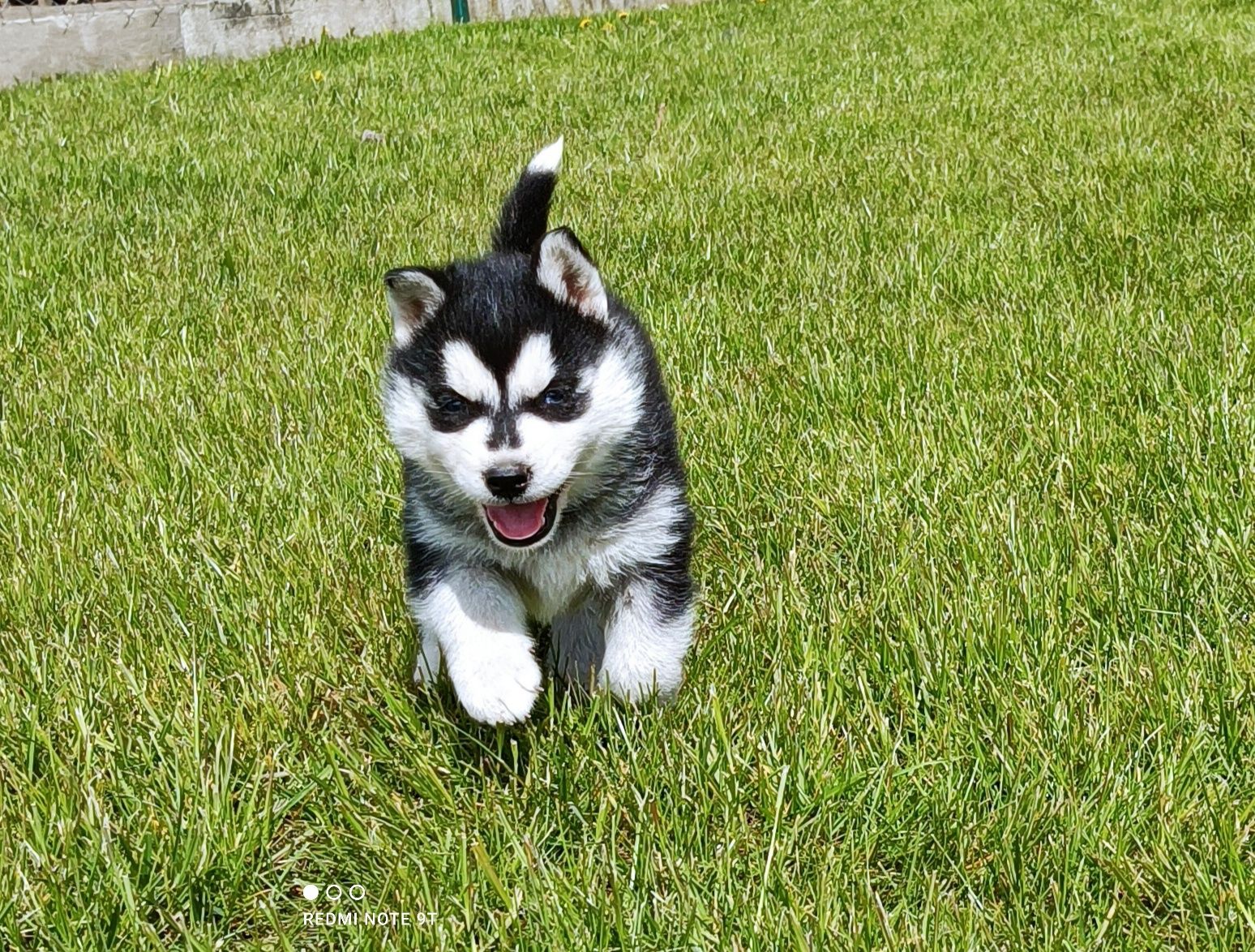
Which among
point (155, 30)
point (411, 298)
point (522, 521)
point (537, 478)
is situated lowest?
point (522, 521)

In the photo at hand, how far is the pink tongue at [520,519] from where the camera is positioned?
241 cm

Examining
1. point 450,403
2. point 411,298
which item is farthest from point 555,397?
point 411,298

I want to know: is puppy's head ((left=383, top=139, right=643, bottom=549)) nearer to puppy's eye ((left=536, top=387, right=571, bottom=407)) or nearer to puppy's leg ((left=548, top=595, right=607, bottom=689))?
puppy's eye ((left=536, top=387, right=571, bottom=407))

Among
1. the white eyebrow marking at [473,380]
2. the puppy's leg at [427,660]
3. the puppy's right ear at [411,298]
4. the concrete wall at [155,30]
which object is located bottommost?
the puppy's leg at [427,660]

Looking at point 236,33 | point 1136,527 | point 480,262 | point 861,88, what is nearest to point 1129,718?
point 1136,527

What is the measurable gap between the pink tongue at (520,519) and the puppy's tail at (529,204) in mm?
954

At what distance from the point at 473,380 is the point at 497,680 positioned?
2.00ft

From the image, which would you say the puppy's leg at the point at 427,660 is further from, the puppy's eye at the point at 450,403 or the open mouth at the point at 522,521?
the puppy's eye at the point at 450,403

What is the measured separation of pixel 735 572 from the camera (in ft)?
10.4

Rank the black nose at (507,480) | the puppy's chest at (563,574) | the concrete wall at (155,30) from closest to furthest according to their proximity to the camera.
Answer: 1. the black nose at (507,480)
2. the puppy's chest at (563,574)
3. the concrete wall at (155,30)

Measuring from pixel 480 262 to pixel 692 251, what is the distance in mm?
2943

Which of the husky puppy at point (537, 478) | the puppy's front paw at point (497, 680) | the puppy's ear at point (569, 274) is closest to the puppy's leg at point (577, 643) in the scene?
the husky puppy at point (537, 478)

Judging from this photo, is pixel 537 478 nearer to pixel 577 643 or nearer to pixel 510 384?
pixel 510 384

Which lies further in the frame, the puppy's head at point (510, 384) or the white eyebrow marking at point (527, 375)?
the white eyebrow marking at point (527, 375)
